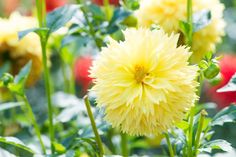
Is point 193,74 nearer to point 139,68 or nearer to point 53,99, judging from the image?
point 139,68

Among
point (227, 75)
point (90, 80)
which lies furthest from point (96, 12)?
point (90, 80)

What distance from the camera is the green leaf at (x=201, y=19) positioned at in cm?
120

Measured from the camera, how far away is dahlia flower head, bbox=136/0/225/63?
126 centimetres

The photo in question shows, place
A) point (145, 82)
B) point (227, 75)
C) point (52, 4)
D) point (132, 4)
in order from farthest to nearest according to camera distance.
Answer: point (52, 4)
point (227, 75)
point (132, 4)
point (145, 82)

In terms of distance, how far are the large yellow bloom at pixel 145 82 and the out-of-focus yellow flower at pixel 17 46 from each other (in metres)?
0.83

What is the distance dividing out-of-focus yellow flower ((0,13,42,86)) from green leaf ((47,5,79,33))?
1.49 feet

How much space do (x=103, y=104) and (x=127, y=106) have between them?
0.13 ft

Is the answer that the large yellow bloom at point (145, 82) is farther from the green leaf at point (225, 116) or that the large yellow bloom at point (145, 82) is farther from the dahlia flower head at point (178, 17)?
the dahlia flower head at point (178, 17)

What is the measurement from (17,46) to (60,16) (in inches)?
20.1

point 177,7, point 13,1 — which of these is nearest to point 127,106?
point 177,7

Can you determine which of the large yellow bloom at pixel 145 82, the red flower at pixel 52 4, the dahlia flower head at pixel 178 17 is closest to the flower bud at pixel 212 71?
the large yellow bloom at pixel 145 82

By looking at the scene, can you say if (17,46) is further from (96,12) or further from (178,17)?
(178,17)

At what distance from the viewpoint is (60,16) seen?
1.25 metres

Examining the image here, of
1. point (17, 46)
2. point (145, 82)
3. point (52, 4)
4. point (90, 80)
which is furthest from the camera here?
point (52, 4)
